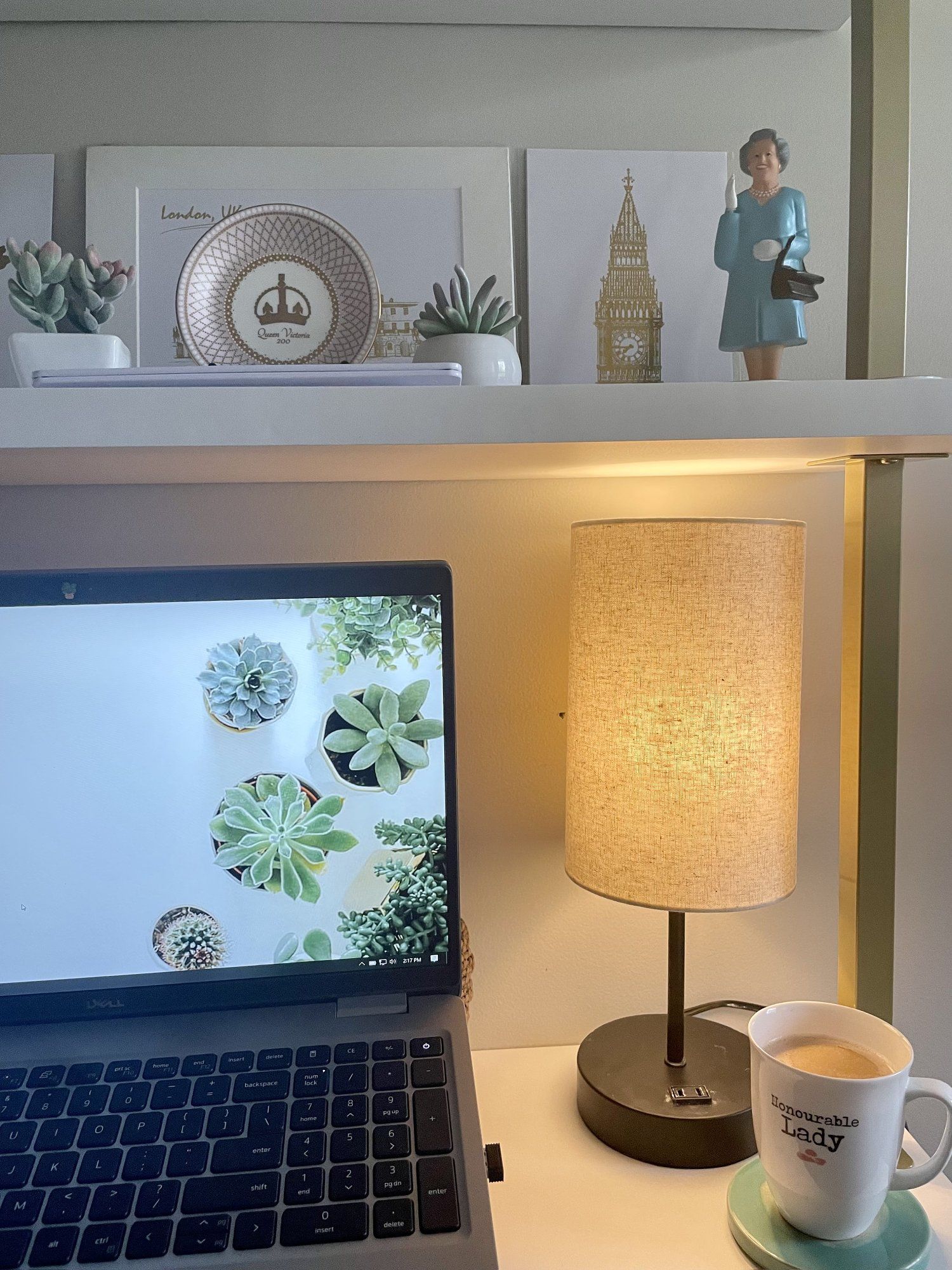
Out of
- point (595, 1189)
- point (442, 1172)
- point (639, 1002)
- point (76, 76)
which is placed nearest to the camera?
point (442, 1172)

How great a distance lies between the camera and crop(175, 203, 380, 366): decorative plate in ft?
2.17

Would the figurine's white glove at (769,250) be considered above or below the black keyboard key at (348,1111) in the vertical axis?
above

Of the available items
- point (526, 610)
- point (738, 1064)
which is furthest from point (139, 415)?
point (738, 1064)

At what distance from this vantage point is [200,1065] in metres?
0.57

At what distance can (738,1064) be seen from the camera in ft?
2.27

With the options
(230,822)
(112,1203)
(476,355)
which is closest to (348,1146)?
(112,1203)

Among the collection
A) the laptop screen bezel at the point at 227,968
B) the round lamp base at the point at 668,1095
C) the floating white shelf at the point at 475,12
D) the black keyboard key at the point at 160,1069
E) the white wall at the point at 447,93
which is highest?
the floating white shelf at the point at 475,12

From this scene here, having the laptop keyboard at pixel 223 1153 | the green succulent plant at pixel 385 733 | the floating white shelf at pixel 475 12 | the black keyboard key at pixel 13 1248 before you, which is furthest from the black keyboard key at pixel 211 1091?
the floating white shelf at pixel 475 12

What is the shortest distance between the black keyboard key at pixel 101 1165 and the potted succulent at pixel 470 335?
49cm

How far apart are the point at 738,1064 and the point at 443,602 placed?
0.42 m

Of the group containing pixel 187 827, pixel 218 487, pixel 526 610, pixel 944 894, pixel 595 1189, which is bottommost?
pixel 595 1189

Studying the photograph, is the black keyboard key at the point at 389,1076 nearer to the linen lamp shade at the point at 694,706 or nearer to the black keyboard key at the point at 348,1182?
A: the black keyboard key at the point at 348,1182

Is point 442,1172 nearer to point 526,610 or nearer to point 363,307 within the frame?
point 526,610

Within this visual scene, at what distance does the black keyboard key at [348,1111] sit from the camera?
1.71 ft
